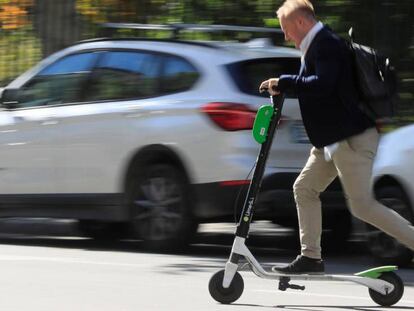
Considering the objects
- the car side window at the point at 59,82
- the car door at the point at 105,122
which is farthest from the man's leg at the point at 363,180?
the car side window at the point at 59,82

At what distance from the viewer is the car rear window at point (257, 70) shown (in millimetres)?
9041

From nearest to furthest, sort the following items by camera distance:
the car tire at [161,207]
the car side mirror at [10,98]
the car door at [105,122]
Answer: the car tire at [161,207]
the car door at [105,122]
the car side mirror at [10,98]

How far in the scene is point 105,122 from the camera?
9641 mm

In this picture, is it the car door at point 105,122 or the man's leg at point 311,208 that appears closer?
the man's leg at point 311,208

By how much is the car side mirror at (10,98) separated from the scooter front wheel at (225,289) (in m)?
4.47

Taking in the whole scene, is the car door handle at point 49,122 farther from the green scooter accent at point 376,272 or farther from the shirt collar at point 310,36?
the green scooter accent at point 376,272

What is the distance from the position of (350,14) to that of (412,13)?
74 cm

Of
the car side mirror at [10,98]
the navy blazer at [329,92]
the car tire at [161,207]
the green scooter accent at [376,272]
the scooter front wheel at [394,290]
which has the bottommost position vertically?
the car tire at [161,207]

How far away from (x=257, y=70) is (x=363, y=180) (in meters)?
3.15

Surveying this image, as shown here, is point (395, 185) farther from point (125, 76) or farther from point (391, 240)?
point (125, 76)

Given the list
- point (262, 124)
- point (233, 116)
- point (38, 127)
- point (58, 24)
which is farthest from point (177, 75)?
point (58, 24)

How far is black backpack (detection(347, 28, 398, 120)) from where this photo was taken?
242 inches

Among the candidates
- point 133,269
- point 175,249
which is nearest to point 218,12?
point 175,249

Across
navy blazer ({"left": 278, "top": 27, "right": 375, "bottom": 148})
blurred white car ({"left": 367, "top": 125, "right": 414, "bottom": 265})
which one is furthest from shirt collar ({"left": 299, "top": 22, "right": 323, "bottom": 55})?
blurred white car ({"left": 367, "top": 125, "right": 414, "bottom": 265})
